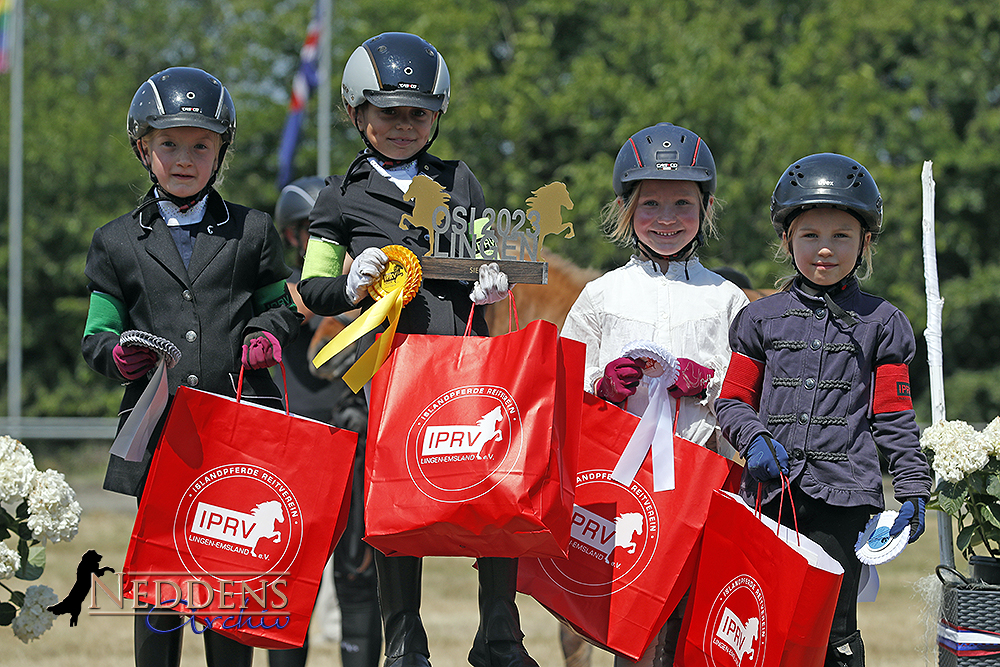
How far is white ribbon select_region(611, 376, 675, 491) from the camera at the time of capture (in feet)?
11.4

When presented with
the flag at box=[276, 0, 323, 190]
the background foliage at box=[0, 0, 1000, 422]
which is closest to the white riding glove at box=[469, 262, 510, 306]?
the background foliage at box=[0, 0, 1000, 422]

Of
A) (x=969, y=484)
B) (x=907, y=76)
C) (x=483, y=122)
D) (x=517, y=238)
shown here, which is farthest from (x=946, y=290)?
(x=517, y=238)

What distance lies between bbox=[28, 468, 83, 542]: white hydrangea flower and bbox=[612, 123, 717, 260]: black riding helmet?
89.4 inches

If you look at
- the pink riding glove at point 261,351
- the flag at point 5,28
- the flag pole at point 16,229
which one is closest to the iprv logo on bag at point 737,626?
the pink riding glove at point 261,351

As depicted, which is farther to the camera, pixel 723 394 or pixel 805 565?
pixel 723 394

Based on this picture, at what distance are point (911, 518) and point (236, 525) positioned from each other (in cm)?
209

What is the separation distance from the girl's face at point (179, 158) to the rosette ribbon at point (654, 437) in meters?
1.58

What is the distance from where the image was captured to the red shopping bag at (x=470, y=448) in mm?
3010

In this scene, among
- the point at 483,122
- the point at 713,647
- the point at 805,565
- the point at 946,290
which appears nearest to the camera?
the point at 805,565

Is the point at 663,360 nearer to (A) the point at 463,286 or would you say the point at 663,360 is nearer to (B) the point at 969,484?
(A) the point at 463,286

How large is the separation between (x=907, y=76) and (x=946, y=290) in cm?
404

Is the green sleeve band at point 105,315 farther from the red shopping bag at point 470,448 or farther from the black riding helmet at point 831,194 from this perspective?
the black riding helmet at point 831,194

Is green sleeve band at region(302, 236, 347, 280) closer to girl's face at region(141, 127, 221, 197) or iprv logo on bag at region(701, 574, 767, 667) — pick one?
girl's face at region(141, 127, 221, 197)

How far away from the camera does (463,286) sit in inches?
142
